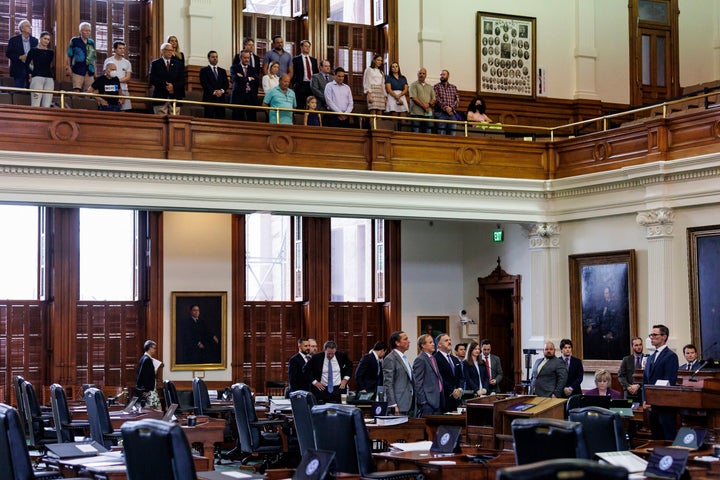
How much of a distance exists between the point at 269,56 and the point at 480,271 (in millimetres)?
6127

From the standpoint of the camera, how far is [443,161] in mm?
17750

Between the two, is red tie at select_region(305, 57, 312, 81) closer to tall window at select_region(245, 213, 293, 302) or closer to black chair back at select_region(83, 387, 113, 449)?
tall window at select_region(245, 213, 293, 302)

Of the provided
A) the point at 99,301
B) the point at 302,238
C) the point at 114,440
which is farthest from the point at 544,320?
the point at 114,440

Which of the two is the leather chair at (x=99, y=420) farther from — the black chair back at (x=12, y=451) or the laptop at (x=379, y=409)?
the black chair back at (x=12, y=451)

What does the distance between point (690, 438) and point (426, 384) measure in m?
4.29

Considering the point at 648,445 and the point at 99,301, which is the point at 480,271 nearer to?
the point at 99,301

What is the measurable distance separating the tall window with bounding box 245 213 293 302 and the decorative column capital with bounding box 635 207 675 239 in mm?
6503

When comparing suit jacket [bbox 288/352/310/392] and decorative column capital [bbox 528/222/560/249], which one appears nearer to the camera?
suit jacket [bbox 288/352/310/392]

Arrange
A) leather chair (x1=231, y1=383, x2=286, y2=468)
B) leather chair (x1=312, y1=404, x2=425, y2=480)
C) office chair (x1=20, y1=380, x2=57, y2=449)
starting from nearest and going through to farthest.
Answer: leather chair (x1=312, y1=404, x2=425, y2=480) < leather chair (x1=231, y1=383, x2=286, y2=468) < office chair (x1=20, y1=380, x2=57, y2=449)

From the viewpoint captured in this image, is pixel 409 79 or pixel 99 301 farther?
pixel 409 79

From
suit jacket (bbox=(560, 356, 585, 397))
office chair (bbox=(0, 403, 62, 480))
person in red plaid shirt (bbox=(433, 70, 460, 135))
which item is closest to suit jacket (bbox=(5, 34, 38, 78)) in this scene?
person in red plaid shirt (bbox=(433, 70, 460, 135))

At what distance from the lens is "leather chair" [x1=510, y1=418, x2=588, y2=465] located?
5352mm

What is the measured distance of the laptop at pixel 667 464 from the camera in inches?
242

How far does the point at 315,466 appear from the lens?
5.71 metres
